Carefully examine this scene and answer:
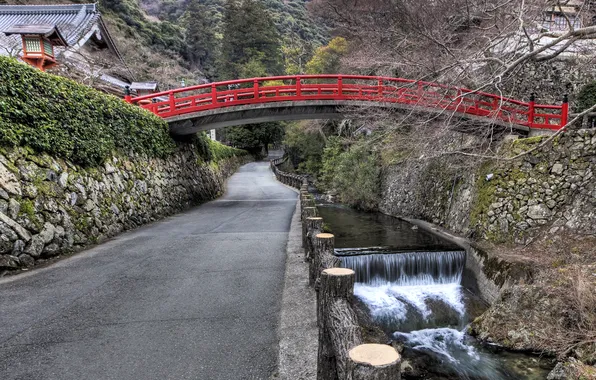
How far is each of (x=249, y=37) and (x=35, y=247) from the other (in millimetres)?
41799

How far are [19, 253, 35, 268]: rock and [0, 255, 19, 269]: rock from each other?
87mm

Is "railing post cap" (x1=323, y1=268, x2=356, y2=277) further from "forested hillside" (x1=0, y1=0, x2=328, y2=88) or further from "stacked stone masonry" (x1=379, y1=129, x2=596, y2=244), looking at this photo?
"forested hillside" (x1=0, y1=0, x2=328, y2=88)

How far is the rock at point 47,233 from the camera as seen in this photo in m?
5.86

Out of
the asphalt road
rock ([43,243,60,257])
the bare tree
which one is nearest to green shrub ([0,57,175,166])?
rock ([43,243,60,257])

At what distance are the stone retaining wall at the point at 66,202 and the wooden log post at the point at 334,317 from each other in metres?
5.25

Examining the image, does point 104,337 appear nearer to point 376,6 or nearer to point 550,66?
point 376,6

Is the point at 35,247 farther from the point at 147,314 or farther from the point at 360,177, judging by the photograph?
the point at 360,177

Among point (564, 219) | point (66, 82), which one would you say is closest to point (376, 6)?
point (564, 219)

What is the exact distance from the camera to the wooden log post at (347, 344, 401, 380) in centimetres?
152

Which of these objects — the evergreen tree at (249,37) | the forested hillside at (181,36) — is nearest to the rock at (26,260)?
the forested hillside at (181,36)

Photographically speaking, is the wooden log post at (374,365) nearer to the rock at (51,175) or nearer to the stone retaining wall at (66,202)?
the stone retaining wall at (66,202)

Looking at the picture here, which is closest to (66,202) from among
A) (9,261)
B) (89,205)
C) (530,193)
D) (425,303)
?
(89,205)

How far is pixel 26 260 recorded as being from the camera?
548 centimetres

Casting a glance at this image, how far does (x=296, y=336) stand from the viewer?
3602 millimetres
